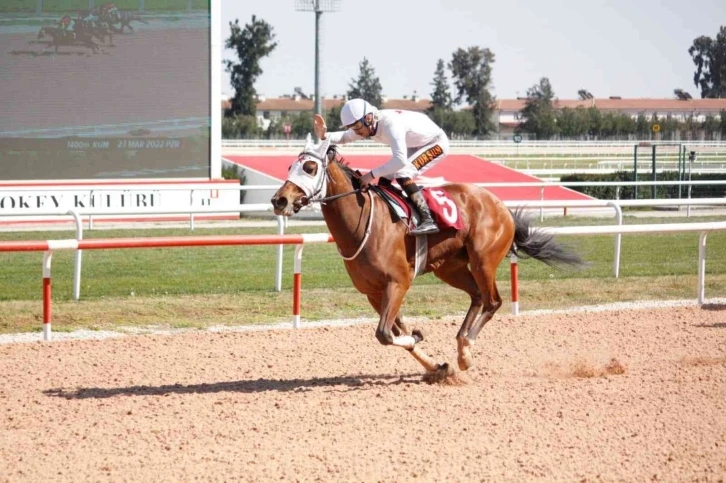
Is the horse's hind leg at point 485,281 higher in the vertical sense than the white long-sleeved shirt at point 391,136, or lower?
lower

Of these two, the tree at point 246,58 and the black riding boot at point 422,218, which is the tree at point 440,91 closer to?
the tree at point 246,58

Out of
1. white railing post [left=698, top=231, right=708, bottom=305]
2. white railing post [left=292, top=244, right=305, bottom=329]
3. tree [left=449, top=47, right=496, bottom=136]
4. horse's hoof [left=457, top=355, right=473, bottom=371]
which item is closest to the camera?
horse's hoof [left=457, top=355, right=473, bottom=371]

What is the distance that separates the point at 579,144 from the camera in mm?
51875

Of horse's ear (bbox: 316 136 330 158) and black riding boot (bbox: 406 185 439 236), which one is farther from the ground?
horse's ear (bbox: 316 136 330 158)

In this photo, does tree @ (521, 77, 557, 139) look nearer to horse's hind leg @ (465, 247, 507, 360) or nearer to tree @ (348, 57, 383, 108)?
tree @ (348, 57, 383, 108)

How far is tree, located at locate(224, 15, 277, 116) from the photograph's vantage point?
63.6m

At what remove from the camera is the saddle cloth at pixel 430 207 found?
23.5 ft

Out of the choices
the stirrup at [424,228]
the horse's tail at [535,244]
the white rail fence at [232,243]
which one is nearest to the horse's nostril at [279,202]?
the stirrup at [424,228]

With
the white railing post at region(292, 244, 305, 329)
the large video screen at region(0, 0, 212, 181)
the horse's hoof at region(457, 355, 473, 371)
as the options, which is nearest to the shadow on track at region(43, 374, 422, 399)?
the horse's hoof at region(457, 355, 473, 371)

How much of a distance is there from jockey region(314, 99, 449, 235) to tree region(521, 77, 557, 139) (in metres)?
60.8

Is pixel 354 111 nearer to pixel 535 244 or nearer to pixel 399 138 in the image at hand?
pixel 399 138

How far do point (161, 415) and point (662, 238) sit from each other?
13.1 m

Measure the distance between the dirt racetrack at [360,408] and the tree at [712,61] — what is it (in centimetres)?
5457

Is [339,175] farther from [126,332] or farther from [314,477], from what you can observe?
[126,332]
